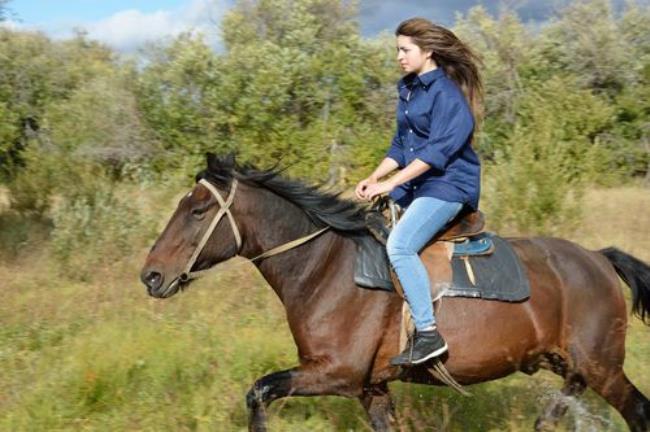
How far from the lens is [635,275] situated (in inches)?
198

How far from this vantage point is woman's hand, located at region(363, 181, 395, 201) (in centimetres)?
430

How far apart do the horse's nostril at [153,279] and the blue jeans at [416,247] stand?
141 centimetres

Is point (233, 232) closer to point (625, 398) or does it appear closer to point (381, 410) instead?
point (381, 410)

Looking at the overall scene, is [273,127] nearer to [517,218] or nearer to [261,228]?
[517,218]

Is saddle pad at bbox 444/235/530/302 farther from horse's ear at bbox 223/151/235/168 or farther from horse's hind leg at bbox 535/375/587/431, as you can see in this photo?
horse's ear at bbox 223/151/235/168

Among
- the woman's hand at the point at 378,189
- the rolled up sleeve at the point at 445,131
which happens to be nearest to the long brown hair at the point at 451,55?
the rolled up sleeve at the point at 445,131

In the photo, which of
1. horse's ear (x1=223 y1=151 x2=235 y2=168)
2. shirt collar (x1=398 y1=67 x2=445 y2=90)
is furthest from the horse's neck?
shirt collar (x1=398 y1=67 x2=445 y2=90)

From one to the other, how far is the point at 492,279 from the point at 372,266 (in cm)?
76

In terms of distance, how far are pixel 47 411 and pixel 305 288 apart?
2153mm

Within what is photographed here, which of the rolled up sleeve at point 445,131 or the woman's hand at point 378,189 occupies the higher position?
the rolled up sleeve at point 445,131

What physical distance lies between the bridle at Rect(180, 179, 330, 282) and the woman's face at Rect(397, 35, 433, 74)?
1.14 m

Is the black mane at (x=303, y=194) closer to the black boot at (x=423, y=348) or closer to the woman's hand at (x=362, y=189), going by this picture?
the woman's hand at (x=362, y=189)

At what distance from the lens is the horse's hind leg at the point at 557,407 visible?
5008 millimetres

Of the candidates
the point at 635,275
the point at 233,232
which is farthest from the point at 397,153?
the point at 635,275
